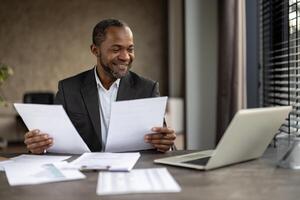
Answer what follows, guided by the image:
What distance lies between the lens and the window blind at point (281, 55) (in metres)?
2.13

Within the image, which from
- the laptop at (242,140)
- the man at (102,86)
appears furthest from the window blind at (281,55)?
the man at (102,86)

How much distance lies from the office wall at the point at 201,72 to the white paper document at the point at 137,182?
2.40 metres

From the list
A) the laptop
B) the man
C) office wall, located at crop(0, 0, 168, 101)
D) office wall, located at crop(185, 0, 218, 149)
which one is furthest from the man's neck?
office wall, located at crop(0, 0, 168, 101)

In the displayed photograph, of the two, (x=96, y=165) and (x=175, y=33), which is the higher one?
(x=175, y=33)

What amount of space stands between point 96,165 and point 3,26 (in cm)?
545

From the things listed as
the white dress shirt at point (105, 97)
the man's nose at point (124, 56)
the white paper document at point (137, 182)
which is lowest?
the white paper document at point (137, 182)

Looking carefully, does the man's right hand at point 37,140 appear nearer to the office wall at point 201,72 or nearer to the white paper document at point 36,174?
the white paper document at point 36,174

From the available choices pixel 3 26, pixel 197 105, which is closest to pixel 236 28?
pixel 197 105

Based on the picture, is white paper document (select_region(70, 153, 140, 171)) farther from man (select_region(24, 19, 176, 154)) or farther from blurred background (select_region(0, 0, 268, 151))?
blurred background (select_region(0, 0, 268, 151))

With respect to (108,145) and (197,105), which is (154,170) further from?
(197,105)

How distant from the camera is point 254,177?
42.9 inches

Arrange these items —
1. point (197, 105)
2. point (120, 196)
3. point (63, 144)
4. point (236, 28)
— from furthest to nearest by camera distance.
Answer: point (197, 105) < point (236, 28) < point (63, 144) < point (120, 196)

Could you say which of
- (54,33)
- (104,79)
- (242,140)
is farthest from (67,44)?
(242,140)

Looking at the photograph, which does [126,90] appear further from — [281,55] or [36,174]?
[281,55]
